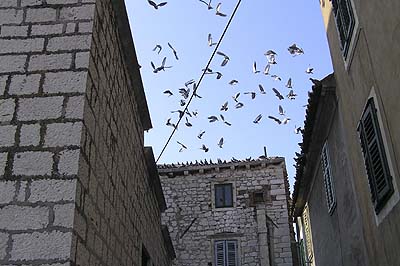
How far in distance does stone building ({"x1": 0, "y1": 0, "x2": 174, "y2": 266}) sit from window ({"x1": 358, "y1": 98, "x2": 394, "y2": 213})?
285cm

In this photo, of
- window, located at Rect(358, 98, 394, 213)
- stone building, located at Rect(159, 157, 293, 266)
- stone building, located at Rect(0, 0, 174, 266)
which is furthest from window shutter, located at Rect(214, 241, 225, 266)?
stone building, located at Rect(0, 0, 174, 266)

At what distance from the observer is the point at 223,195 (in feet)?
59.3

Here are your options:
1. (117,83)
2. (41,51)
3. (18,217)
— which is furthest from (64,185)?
(117,83)

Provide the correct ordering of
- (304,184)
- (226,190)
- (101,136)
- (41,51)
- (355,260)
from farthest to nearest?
1. (226,190)
2. (304,184)
3. (355,260)
4. (101,136)
5. (41,51)

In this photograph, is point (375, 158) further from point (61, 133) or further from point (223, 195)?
point (223, 195)

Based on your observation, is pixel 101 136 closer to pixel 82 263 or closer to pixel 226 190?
pixel 82 263

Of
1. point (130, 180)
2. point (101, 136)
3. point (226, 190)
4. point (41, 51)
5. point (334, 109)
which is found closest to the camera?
point (41, 51)

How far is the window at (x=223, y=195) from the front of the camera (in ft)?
58.7

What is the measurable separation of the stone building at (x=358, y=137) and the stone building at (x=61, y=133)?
278 centimetres

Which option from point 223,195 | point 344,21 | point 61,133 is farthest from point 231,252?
point 61,133

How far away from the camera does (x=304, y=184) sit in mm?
11000

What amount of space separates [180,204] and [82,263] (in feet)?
48.3

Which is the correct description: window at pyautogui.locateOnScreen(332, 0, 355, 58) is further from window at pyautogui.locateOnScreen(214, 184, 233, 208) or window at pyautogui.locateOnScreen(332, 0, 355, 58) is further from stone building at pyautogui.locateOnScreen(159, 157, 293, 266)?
window at pyautogui.locateOnScreen(214, 184, 233, 208)

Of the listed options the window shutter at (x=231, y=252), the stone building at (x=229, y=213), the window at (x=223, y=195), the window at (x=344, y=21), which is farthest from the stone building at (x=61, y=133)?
the window at (x=223, y=195)
